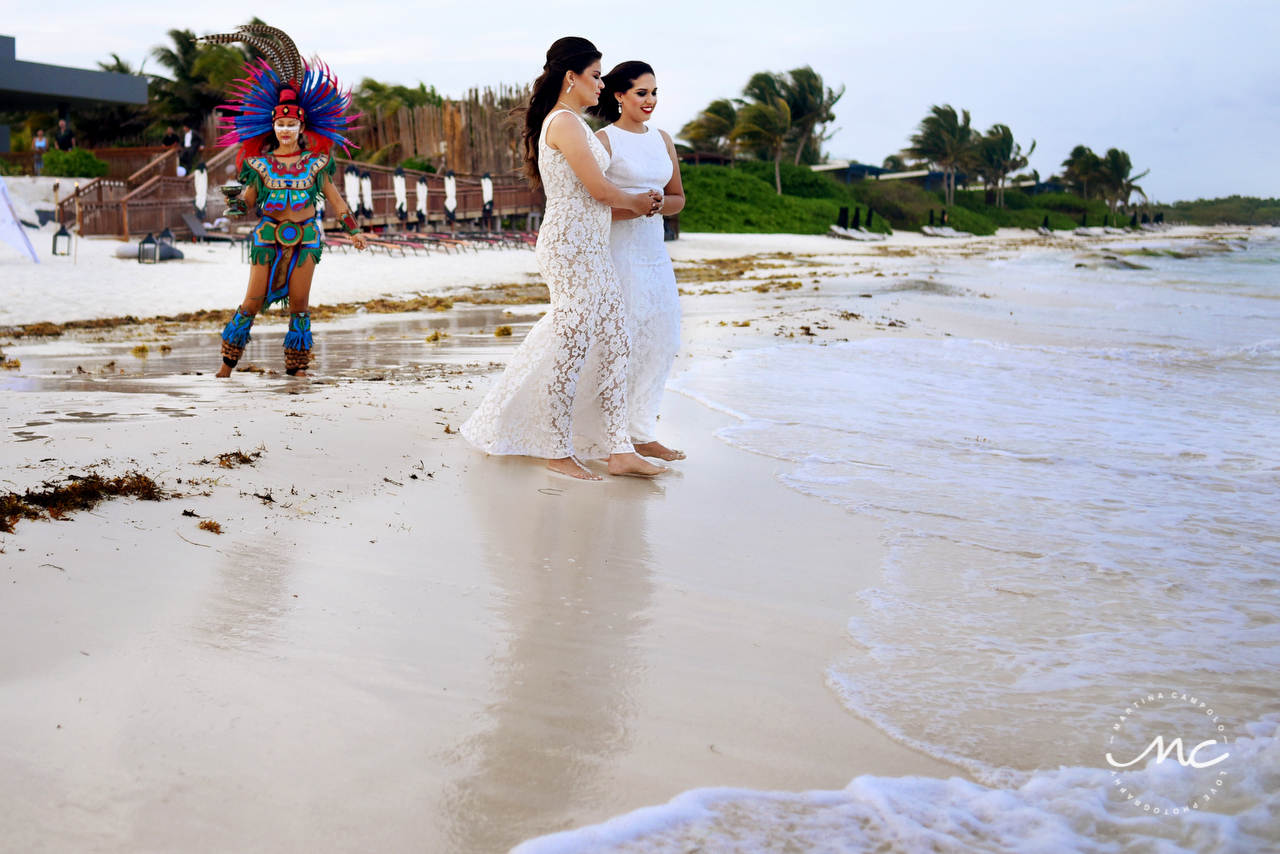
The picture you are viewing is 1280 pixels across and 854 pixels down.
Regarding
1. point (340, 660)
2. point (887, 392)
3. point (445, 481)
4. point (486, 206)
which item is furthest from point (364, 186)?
point (340, 660)

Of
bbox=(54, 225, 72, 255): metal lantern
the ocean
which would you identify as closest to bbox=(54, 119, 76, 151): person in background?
bbox=(54, 225, 72, 255): metal lantern

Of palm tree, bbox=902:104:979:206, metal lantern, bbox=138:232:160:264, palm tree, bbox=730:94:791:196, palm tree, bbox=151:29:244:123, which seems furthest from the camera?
palm tree, bbox=902:104:979:206

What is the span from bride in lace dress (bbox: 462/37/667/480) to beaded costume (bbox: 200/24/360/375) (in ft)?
8.50

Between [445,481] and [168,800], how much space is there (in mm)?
2190

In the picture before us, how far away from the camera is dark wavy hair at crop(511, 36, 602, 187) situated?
3912mm

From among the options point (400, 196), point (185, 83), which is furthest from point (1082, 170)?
point (400, 196)

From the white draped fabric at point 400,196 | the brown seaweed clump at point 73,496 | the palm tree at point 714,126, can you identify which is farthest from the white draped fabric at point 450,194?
the palm tree at point 714,126

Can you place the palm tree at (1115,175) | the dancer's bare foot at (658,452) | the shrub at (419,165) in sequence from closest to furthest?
the dancer's bare foot at (658,452) → the shrub at (419,165) → the palm tree at (1115,175)

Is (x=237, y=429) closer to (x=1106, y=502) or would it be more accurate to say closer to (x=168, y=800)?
(x=168, y=800)

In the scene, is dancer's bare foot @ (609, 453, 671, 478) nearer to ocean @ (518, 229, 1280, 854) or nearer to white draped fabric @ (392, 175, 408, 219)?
ocean @ (518, 229, 1280, 854)

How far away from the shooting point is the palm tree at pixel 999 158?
89.1m

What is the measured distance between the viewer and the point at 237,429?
414 cm

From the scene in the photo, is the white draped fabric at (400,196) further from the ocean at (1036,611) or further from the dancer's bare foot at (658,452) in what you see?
the dancer's bare foot at (658,452)

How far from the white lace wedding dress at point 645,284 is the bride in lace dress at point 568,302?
6.4 inches
